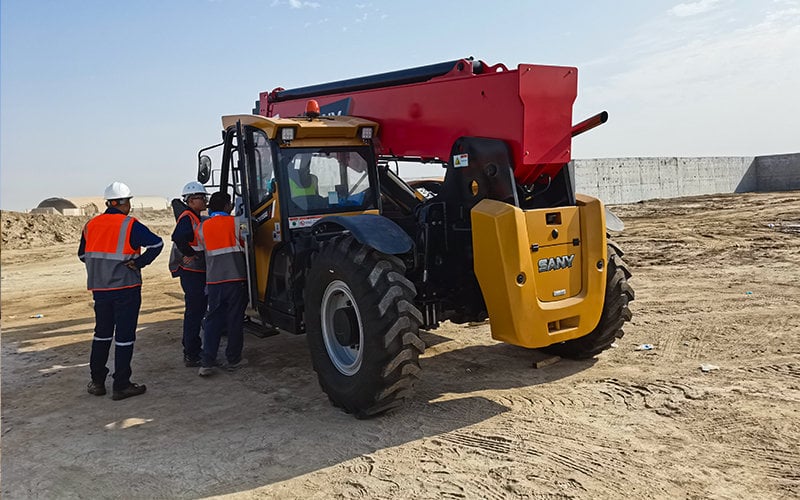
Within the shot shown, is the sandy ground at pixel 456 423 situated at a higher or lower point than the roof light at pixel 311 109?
lower

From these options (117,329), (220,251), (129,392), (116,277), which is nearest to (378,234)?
(220,251)

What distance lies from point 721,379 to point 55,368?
6.80m

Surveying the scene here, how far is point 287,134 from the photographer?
6004mm

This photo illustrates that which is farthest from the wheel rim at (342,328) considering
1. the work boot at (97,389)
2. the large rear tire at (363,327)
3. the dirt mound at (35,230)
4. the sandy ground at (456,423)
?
the dirt mound at (35,230)

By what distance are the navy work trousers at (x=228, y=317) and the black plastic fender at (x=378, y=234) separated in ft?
5.91

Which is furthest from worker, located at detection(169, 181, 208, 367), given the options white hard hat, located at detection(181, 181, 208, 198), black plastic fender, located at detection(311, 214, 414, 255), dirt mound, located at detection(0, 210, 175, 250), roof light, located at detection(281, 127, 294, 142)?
dirt mound, located at detection(0, 210, 175, 250)

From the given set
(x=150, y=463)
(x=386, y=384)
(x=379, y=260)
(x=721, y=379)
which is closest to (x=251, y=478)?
(x=150, y=463)

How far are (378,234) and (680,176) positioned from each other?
110ft

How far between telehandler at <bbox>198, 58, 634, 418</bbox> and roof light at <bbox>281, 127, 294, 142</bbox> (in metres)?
0.02

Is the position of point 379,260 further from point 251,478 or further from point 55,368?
point 55,368

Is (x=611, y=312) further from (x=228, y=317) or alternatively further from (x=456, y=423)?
(x=228, y=317)

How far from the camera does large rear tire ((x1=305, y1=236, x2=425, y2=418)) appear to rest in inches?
188

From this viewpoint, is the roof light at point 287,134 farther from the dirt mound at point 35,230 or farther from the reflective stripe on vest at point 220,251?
the dirt mound at point 35,230

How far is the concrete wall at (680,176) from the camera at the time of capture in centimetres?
3070
